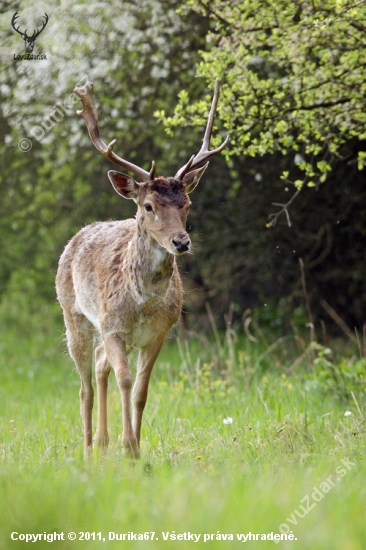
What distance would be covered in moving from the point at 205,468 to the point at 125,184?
217 centimetres

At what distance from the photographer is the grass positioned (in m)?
3.51

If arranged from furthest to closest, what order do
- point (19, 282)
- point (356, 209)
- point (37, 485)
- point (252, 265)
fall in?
point (19, 282), point (252, 265), point (356, 209), point (37, 485)

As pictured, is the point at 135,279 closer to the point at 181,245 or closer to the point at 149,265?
the point at 149,265

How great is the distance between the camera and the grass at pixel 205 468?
3.51 m

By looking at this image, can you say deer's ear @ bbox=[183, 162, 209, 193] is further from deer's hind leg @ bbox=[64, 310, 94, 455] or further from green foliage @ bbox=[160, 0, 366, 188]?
deer's hind leg @ bbox=[64, 310, 94, 455]

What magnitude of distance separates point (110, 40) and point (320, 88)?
3779 millimetres

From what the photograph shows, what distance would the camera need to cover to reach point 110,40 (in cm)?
1048

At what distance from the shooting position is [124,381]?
19.5 feet

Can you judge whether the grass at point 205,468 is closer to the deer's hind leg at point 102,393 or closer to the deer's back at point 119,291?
the deer's hind leg at point 102,393

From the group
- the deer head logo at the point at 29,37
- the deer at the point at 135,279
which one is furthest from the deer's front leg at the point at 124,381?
the deer head logo at the point at 29,37

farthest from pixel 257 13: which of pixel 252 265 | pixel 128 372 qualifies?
pixel 252 265

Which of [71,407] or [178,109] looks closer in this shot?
[178,109]

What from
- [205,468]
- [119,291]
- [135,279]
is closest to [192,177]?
[135,279]

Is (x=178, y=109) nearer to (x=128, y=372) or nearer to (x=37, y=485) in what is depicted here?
(x=128, y=372)
